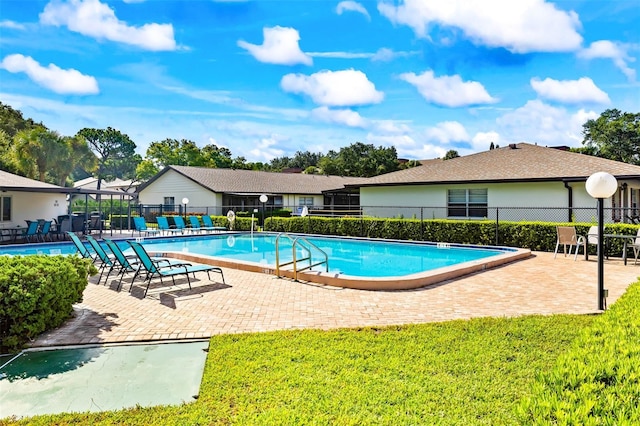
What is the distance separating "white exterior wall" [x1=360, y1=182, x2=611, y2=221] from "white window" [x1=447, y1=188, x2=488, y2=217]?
21cm

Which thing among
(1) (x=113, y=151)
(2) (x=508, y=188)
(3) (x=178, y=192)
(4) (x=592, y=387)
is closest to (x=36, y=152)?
(3) (x=178, y=192)

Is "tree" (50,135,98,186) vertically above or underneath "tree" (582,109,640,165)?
underneath

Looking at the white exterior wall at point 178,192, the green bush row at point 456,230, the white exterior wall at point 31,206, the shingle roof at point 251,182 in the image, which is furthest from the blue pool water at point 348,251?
the shingle roof at point 251,182

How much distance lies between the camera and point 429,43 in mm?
16578

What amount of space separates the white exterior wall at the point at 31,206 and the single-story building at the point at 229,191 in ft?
26.1

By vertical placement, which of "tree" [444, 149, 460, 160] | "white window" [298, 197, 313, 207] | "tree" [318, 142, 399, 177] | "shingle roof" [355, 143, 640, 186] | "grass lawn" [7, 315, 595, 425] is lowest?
"grass lawn" [7, 315, 595, 425]

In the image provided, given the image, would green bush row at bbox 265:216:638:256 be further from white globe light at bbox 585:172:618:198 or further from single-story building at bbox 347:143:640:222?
white globe light at bbox 585:172:618:198

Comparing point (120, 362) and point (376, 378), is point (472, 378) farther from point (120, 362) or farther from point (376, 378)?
point (120, 362)

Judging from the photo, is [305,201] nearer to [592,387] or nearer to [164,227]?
[164,227]

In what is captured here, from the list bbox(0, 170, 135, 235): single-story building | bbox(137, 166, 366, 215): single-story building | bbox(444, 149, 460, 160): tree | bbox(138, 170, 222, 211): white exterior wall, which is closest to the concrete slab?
bbox(0, 170, 135, 235): single-story building

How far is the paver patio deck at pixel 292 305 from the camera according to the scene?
18.5 ft

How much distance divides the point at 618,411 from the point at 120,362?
4.40m

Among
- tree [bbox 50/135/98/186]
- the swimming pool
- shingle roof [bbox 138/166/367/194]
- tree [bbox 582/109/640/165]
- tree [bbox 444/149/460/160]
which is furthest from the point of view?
tree [bbox 444/149/460/160]

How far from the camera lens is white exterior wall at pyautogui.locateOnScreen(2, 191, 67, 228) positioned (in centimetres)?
2083
